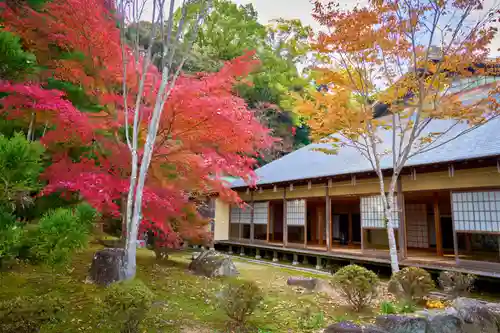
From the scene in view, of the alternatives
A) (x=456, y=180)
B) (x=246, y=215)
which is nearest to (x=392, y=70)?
(x=456, y=180)

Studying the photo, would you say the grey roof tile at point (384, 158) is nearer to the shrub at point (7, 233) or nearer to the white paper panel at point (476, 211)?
the white paper panel at point (476, 211)

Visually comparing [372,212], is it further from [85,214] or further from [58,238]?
[58,238]

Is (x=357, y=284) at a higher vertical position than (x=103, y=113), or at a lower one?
lower

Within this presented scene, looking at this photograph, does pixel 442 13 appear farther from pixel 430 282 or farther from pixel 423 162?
pixel 430 282

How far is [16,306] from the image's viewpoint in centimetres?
377

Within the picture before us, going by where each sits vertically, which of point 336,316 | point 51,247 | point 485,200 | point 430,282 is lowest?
point 336,316

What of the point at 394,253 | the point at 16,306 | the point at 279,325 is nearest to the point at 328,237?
the point at 394,253

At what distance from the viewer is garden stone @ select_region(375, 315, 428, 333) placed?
498 centimetres

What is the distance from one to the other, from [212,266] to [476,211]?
739 cm

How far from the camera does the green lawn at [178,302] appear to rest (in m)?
5.35

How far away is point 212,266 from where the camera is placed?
9.77 meters

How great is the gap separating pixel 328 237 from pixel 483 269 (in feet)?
16.6

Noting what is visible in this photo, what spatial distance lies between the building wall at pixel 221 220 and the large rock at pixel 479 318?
1366 cm

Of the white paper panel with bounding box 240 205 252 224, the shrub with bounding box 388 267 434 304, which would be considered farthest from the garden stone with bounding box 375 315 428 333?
the white paper panel with bounding box 240 205 252 224
